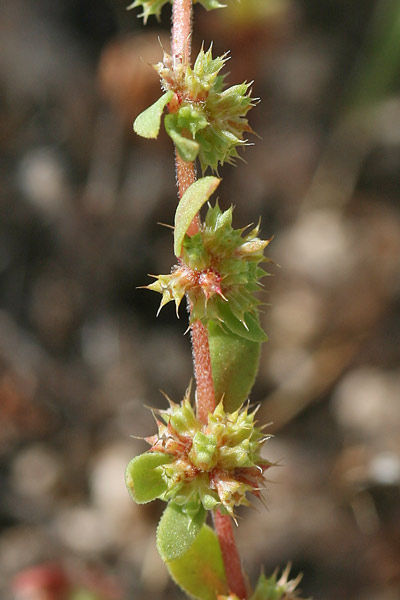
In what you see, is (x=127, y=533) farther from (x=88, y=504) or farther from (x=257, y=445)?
(x=257, y=445)

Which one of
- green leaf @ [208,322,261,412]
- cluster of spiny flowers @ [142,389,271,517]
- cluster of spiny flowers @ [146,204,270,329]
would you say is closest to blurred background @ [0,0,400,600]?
green leaf @ [208,322,261,412]

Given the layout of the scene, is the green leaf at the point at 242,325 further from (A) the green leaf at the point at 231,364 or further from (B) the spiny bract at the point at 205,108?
(B) the spiny bract at the point at 205,108

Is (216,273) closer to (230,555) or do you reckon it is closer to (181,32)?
(181,32)

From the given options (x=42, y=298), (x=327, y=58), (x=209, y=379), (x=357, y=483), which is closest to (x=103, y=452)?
(x=42, y=298)

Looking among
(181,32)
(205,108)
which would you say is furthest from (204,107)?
(181,32)

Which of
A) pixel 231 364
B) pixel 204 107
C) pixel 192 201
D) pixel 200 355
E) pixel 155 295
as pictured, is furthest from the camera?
pixel 155 295
